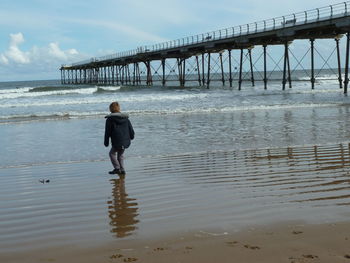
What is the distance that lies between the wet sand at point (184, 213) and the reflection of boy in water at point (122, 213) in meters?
0.01

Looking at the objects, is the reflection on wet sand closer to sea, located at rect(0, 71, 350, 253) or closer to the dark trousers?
sea, located at rect(0, 71, 350, 253)

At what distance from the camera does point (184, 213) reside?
436cm

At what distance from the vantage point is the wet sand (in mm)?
3336

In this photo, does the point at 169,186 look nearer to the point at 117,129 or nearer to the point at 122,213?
the point at 122,213

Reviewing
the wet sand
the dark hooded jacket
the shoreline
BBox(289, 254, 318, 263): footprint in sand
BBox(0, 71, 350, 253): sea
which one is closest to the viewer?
BBox(289, 254, 318, 263): footprint in sand

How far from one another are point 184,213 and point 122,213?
65 cm

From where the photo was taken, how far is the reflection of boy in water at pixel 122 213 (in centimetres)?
398

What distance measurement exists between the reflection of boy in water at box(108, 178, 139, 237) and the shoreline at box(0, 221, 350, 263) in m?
0.33

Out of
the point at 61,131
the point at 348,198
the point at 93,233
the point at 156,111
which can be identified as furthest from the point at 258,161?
the point at 156,111

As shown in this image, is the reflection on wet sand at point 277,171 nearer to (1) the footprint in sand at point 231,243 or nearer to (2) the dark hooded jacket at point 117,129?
(2) the dark hooded jacket at point 117,129

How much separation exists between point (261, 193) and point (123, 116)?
2625mm

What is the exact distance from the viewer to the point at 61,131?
14172 millimetres

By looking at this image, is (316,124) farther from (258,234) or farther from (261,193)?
(258,234)

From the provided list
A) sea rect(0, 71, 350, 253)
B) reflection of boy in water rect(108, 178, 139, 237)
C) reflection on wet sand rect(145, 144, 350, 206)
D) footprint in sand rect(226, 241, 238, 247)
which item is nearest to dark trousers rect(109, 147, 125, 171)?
sea rect(0, 71, 350, 253)
